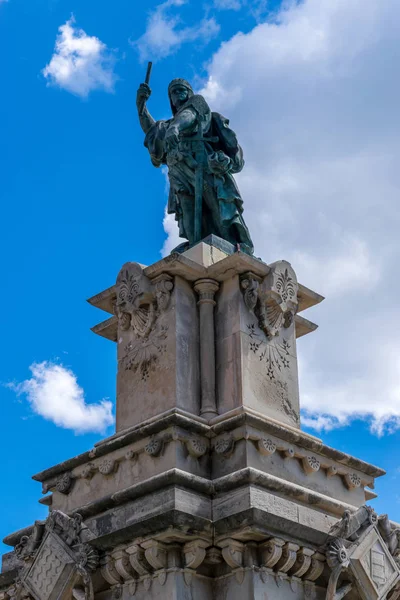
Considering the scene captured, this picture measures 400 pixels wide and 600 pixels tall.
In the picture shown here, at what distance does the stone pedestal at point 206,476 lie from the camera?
1288 centimetres

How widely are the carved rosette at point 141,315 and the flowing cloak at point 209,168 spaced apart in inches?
68.5

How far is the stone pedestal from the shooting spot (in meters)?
12.9

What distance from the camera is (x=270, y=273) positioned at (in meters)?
15.1

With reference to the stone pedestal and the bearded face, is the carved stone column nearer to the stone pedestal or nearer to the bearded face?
the stone pedestal

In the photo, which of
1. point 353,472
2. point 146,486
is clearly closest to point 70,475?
point 146,486

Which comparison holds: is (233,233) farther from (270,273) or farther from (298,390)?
(298,390)

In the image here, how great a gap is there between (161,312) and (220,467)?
2568 mm

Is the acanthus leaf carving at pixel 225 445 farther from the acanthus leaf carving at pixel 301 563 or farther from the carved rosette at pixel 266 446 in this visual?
the acanthus leaf carving at pixel 301 563

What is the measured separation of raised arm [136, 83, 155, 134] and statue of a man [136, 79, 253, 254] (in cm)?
17

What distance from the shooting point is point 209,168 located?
1652 cm

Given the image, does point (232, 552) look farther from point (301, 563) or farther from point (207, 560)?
point (301, 563)

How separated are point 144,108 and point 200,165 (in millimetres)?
1742

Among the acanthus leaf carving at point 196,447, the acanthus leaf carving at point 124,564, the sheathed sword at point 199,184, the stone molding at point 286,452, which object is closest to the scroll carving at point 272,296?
the sheathed sword at point 199,184

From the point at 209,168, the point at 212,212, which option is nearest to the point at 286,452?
the point at 212,212
